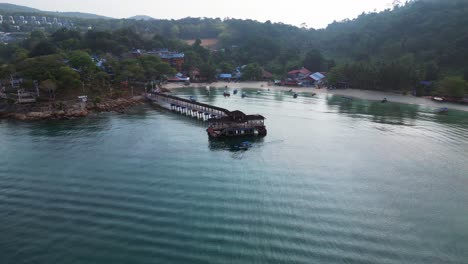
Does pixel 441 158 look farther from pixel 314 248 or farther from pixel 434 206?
pixel 314 248

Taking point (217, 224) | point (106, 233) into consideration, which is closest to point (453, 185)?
point (217, 224)

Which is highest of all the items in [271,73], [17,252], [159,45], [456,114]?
[159,45]

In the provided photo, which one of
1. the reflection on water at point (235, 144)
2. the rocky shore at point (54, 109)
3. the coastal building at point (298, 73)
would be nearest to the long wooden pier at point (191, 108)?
the reflection on water at point (235, 144)

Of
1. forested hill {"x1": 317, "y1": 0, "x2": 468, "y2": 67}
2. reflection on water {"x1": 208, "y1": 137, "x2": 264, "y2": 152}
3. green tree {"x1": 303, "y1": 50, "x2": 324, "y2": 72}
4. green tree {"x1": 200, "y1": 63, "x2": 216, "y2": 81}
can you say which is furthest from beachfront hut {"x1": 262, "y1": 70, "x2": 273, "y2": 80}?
reflection on water {"x1": 208, "y1": 137, "x2": 264, "y2": 152}

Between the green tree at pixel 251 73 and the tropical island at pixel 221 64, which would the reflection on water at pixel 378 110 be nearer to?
the tropical island at pixel 221 64

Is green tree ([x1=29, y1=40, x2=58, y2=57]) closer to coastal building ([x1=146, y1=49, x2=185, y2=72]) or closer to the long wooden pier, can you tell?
coastal building ([x1=146, y1=49, x2=185, y2=72])

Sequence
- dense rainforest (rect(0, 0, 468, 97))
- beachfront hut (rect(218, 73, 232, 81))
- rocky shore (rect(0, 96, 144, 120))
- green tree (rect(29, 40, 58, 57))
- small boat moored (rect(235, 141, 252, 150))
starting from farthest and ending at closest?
beachfront hut (rect(218, 73, 232, 81)) < green tree (rect(29, 40, 58, 57)) < dense rainforest (rect(0, 0, 468, 97)) < rocky shore (rect(0, 96, 144, 120)) < small boat moored (rect(235, 141, 252, 150))
